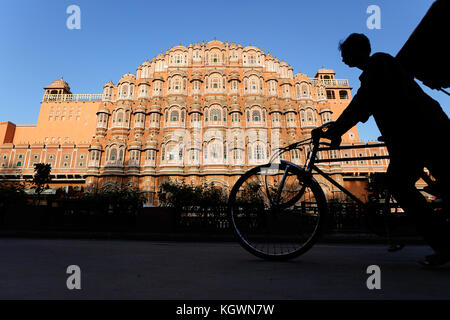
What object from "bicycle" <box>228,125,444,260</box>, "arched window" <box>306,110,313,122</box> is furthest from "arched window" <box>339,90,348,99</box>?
"bicycle" <box>228,125,444,260</box>

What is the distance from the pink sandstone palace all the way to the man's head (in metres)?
22.7

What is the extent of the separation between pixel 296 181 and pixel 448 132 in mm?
1356

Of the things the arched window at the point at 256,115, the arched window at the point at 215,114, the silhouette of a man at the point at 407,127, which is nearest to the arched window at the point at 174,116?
the arched window at the point at 215,114

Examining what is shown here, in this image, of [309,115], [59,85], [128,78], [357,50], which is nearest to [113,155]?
[128,78]

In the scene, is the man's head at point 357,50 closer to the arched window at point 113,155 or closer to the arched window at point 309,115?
the arched window at point 309,115

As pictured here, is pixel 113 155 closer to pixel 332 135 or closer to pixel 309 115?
pixel 309 115

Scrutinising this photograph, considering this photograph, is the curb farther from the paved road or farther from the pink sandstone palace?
the pink sandstone palace

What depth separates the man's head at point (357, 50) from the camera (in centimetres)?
208

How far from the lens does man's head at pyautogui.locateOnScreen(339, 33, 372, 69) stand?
2.08m

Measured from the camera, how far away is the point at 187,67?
30.6m

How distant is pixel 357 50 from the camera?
81.8 inches

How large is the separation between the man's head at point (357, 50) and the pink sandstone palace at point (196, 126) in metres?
22.7
